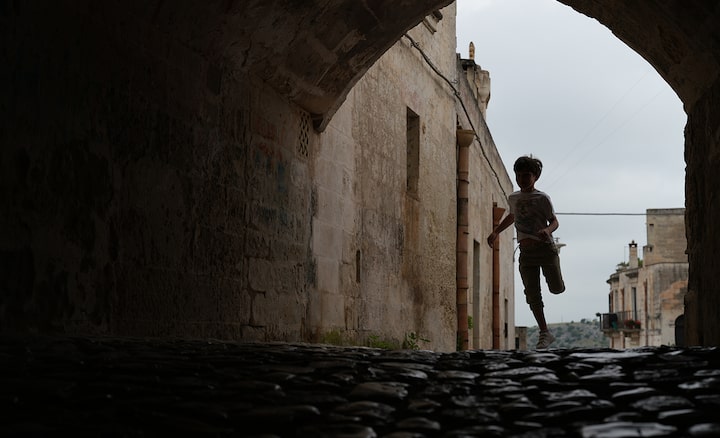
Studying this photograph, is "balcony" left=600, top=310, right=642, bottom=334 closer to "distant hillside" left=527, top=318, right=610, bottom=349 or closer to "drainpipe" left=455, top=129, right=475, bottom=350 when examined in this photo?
"distant hillside" left=527, top=318, right=610, bottom=349

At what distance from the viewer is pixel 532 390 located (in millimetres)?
3021

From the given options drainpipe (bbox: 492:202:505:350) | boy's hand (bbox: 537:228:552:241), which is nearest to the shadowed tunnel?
boy's hand (bbox: 537:228:552:241)

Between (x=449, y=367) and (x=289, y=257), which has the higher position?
(x=289, y=257)

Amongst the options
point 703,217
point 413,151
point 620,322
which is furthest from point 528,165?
point 620,322

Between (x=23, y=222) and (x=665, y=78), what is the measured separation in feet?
13.6

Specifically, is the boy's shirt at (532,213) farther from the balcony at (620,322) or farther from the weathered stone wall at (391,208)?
the balcony at (620,322)

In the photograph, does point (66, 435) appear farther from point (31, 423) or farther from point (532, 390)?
point (532, 390)

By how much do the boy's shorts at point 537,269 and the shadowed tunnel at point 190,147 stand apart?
1.03m

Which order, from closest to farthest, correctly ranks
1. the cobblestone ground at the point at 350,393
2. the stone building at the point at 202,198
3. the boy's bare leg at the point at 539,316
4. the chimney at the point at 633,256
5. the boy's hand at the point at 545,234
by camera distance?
the cobblestone ground at the point at 350,393, the stone building at the point at 202,198, the boy's hand at the point at 545,234, the boy's bare leg at the point at 539,316, the chimney at the point at 633,256

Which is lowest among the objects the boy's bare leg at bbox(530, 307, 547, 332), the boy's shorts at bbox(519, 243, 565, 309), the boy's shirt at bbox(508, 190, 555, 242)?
the boy's bare leg at bbox(530, 307, 547, 332)

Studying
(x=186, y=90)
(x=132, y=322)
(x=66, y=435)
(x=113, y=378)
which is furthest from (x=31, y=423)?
(x=186, y=90)

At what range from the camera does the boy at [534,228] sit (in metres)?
6.65

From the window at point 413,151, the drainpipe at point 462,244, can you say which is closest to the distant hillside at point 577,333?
the drainpipe at point 462,244

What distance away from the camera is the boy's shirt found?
6656 mm
